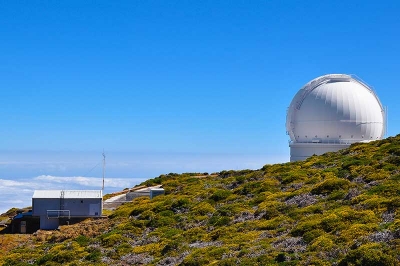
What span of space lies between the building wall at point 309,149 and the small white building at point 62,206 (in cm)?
2491

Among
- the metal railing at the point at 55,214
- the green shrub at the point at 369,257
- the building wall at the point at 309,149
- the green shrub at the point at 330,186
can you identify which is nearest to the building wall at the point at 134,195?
the metal railing at the point at 55,214

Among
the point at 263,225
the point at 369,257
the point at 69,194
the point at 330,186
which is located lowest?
the point at 369,257

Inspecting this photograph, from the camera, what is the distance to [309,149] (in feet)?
179

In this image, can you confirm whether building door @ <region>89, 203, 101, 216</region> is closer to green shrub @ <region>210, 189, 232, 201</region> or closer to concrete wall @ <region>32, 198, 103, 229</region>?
concrete wall @ <region>32, 198, 103, 229</region>

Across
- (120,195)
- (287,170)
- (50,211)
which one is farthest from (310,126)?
(50,211)

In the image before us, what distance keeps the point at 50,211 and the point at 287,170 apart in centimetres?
1940

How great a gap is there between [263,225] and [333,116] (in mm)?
28816

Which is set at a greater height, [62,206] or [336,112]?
[336,112]

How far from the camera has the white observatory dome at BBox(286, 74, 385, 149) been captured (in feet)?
173

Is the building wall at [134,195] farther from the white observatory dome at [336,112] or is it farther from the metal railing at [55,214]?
the white observatory dome at [336,112]

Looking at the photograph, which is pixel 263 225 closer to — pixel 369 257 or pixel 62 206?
pixel 369 257

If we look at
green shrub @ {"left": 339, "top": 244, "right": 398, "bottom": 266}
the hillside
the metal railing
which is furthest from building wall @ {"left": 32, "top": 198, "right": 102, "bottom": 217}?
green shrub @ {"left": 339, "top": 244, "right": 398, "bottom": 266}

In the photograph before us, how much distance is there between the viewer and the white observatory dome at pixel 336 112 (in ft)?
173

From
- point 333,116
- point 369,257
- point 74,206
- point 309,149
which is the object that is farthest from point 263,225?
point 309,149
